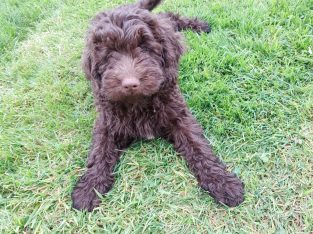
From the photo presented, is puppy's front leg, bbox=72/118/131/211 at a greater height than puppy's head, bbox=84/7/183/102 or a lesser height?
lesser

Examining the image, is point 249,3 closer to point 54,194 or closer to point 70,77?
point 70,77

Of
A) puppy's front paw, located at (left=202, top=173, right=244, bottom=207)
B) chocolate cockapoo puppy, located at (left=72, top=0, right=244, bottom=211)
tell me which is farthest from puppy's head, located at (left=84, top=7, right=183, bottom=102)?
puppy's front paw, located at (left=202, top=173, right=244, bottom=207)

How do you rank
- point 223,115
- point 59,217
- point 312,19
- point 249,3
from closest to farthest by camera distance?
point 59,217
point 223,115
point 312,19
point 249,3

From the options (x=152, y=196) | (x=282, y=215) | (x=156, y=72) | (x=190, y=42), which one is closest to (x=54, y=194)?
(x=152, y=196)

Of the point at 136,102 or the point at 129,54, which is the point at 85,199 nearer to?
the point at 136,102

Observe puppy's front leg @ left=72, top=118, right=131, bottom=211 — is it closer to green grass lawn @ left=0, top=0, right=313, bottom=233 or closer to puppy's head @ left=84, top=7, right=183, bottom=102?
green grass lawn @ left=0, top=0, right=313, bottom=233

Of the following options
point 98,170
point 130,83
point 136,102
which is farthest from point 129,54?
point 98,170
